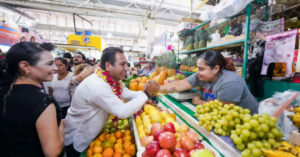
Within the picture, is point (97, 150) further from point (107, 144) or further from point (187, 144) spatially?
point (187, 144)

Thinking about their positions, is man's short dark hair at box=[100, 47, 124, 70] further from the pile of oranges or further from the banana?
the banana

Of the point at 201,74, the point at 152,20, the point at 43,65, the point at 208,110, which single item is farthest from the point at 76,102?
the point at 152,20

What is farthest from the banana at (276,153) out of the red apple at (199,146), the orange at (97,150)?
the orange at (97,150)

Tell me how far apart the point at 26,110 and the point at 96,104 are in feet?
2.19

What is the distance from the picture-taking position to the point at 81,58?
206 inches

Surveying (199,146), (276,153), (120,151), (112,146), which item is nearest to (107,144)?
(112,146)

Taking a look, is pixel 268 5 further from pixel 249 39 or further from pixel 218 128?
pixel 218 128

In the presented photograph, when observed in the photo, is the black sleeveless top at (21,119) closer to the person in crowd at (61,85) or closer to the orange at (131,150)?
the orange at (131,150)

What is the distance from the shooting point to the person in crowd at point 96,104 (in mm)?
1700

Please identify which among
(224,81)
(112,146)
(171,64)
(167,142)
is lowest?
(112,146)

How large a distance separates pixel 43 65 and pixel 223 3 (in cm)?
302

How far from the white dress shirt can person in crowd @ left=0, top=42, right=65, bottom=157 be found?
0.48 m

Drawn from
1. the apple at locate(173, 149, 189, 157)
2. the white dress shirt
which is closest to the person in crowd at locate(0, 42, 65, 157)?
the white dress shirt

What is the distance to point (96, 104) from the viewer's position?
175 cm
